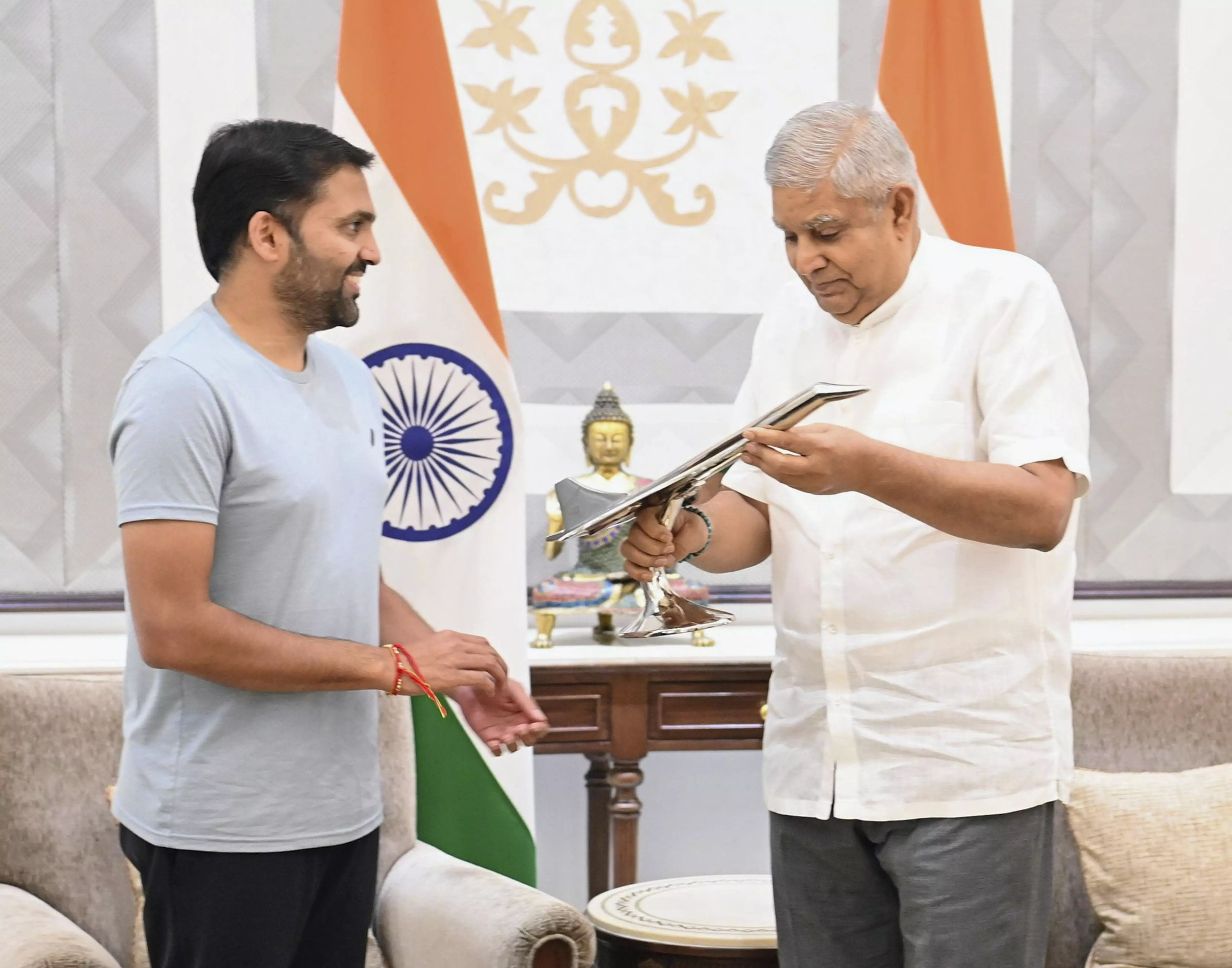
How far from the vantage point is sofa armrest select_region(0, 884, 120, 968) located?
1870 millimetres

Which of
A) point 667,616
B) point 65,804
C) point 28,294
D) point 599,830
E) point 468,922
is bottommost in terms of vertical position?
point 599,830

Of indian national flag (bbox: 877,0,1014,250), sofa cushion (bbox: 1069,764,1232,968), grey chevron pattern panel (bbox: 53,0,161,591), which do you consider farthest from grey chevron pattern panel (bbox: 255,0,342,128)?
sofa cushion (bbox: 1069,764,1232,968)

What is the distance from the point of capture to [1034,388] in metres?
1.51

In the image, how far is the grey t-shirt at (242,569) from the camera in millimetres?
1407

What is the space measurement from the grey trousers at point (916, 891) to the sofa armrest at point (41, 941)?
1.00 metres

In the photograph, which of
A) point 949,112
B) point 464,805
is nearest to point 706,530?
point 464,805

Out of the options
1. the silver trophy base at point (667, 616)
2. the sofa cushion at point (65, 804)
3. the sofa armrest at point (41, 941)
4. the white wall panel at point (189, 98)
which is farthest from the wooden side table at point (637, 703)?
the white wall panel at point (189, 98)

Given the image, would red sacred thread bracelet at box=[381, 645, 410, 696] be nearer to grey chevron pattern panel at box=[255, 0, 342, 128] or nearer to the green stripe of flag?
the green stripe of flag

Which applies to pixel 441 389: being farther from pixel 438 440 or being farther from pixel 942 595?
pixel 942 595

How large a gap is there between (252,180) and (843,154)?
68 centimetres

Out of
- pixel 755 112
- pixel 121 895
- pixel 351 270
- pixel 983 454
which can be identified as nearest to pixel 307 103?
pixel 755 112

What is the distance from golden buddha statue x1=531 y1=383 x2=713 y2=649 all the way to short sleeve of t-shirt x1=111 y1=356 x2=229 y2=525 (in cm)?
126

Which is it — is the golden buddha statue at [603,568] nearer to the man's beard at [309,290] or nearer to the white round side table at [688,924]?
the white round side table at [688,924]

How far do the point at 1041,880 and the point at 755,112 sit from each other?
1945mm
